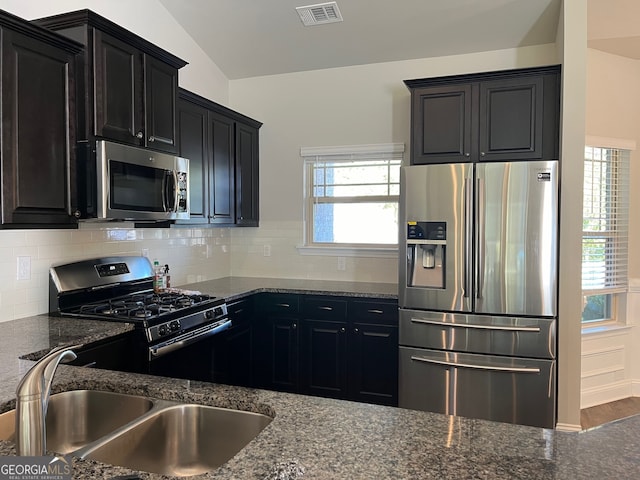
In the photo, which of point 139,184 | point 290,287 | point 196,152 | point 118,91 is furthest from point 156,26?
point 290,287

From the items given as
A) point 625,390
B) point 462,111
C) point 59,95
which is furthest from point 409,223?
point 625,390

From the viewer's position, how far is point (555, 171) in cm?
297

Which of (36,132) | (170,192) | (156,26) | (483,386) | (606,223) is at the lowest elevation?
(483,386)

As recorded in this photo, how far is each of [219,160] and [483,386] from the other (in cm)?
262

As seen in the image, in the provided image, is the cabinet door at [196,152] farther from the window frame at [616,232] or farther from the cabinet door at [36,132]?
the window frame at [616,232]

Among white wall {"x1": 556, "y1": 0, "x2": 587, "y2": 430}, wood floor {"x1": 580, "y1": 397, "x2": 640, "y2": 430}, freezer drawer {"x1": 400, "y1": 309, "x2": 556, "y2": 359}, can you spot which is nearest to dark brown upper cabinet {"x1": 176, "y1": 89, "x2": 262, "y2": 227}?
freezer drawer {"x1": 400, "y1": 309, "x2": 556, "y2": 359}

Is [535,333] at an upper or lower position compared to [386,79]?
lower

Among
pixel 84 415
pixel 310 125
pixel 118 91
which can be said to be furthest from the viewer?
pixel 310 125

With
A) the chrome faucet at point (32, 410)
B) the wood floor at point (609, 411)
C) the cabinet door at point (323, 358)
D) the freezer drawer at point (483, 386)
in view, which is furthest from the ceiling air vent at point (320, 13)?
the wood floor at point (609, 411)

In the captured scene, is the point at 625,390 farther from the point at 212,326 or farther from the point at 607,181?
the point at 212,326

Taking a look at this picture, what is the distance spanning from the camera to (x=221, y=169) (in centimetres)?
394

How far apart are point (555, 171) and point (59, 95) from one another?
9.35 ft

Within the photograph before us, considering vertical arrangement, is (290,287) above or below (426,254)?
below

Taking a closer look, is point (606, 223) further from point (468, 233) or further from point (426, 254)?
point (426, 254)
